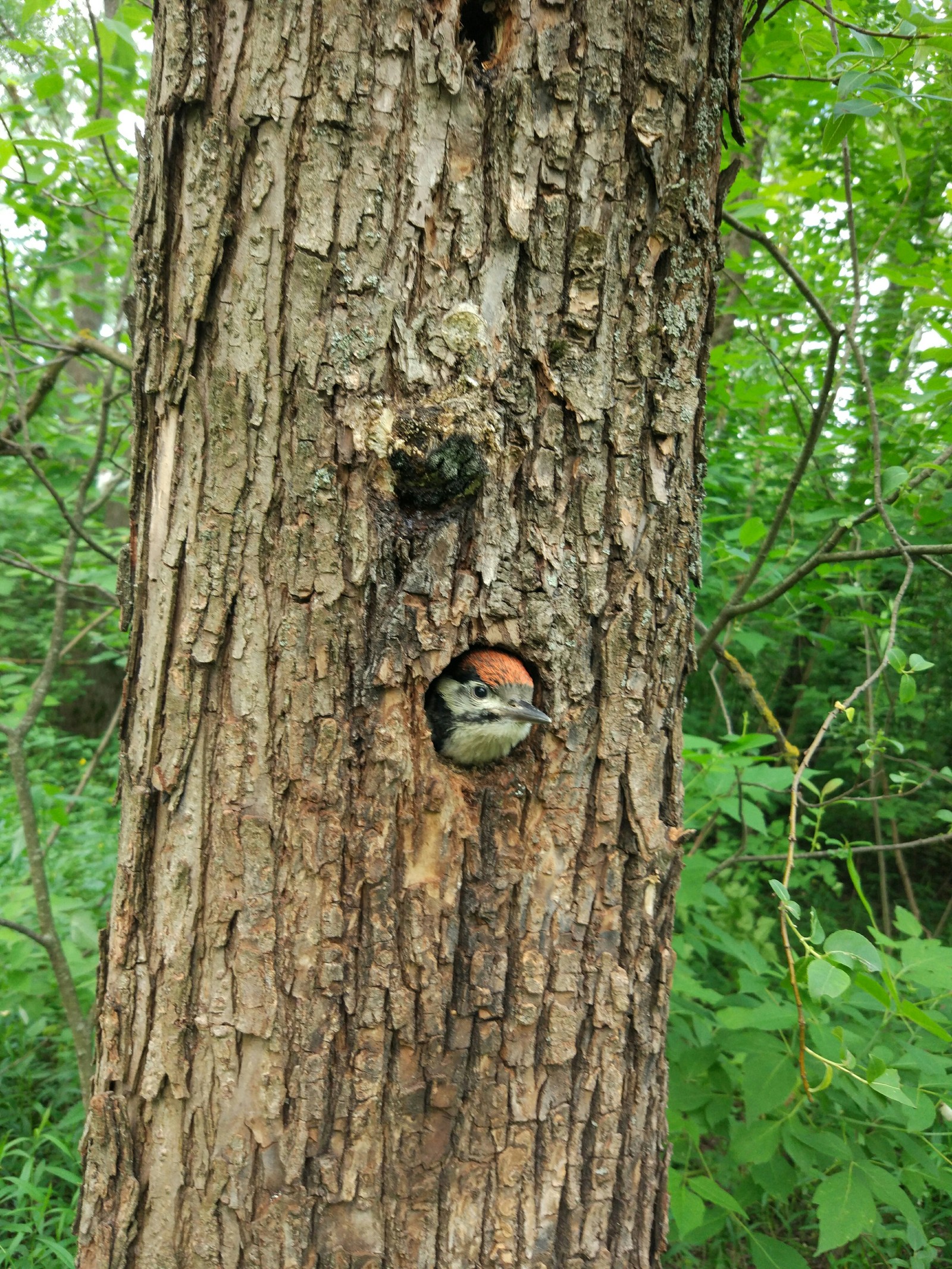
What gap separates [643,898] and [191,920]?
3.20 feet

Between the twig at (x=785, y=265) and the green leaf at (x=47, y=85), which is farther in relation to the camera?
the green leaf at (x=47, y=85)

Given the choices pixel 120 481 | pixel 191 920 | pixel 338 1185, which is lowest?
pixel 338 1185

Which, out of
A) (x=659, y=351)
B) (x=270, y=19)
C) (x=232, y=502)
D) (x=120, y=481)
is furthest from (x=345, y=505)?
(x=120, y=481)

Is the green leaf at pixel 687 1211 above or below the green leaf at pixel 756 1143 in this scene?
below

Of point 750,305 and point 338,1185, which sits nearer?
point 338,1185

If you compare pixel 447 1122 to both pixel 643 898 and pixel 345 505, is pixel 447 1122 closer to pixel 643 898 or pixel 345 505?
pixel 643 898

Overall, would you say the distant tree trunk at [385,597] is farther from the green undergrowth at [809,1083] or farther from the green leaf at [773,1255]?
the green leaf at [773,1255]

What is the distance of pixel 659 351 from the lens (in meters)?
1.66

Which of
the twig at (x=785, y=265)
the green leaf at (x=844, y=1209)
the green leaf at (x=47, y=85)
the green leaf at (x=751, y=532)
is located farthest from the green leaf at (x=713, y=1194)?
the green leaf at (x=47, y=85)

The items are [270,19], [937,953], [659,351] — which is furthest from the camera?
[937,953]

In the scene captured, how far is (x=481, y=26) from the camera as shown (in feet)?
5.01

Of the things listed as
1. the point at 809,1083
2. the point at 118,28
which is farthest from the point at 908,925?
the point at 118,28

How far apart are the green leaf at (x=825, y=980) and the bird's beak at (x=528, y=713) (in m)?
0.70

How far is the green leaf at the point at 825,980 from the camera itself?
143 centimetres
